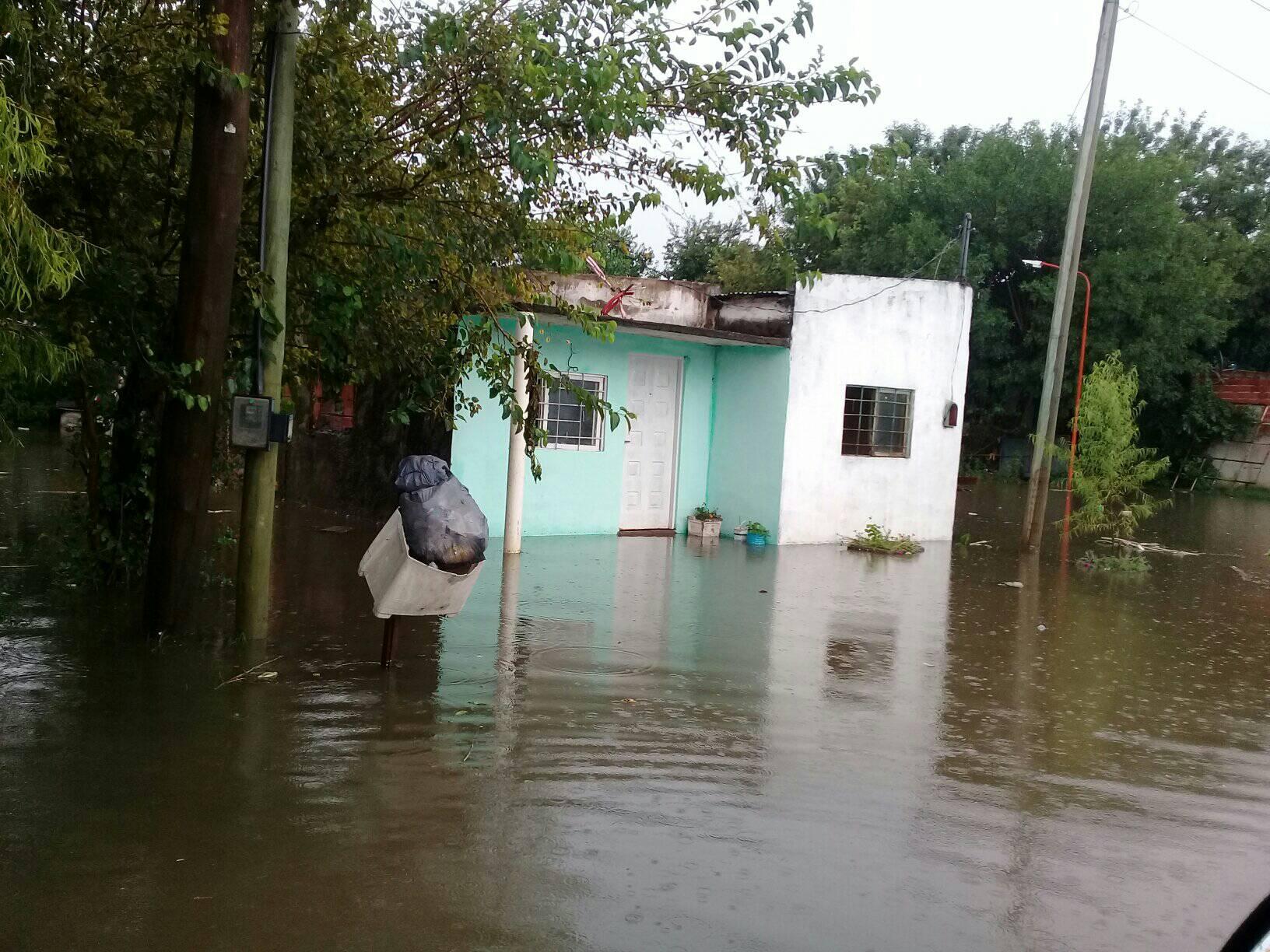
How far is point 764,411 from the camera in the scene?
14742 millimetres

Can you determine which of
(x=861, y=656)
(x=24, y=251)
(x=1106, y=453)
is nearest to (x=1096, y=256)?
(x=1106, y=453)

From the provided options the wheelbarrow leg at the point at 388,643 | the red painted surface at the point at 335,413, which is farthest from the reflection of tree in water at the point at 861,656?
the red painted surface at the point at 335,413

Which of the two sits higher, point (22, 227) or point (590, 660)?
point (22, 227)

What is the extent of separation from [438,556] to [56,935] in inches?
118

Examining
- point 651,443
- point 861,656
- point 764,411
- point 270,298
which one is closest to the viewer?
point 270,298

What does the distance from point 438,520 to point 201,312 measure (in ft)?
6.86

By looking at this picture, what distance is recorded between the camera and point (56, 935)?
3582 millimetres

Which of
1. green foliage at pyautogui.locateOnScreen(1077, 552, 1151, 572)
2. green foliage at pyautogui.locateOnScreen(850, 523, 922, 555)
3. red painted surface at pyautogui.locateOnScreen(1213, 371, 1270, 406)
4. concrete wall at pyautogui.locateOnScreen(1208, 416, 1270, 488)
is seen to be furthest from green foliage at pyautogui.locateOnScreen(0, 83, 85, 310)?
red painted surface at pyautogui.locateOnScreen(1213, 371, 1270, 406)

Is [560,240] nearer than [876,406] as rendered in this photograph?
Yes

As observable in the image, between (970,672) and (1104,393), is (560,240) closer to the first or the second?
(970,672)

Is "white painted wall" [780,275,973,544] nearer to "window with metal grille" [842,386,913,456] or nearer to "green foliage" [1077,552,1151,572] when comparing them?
"window with metal grille" [842,386,913,456]

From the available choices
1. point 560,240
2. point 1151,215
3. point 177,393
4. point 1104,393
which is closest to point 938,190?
point 1151,215

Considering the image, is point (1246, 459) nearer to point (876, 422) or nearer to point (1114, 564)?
point (1114, 564)

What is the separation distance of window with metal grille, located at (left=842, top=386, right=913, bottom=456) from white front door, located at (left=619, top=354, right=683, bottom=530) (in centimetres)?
237
